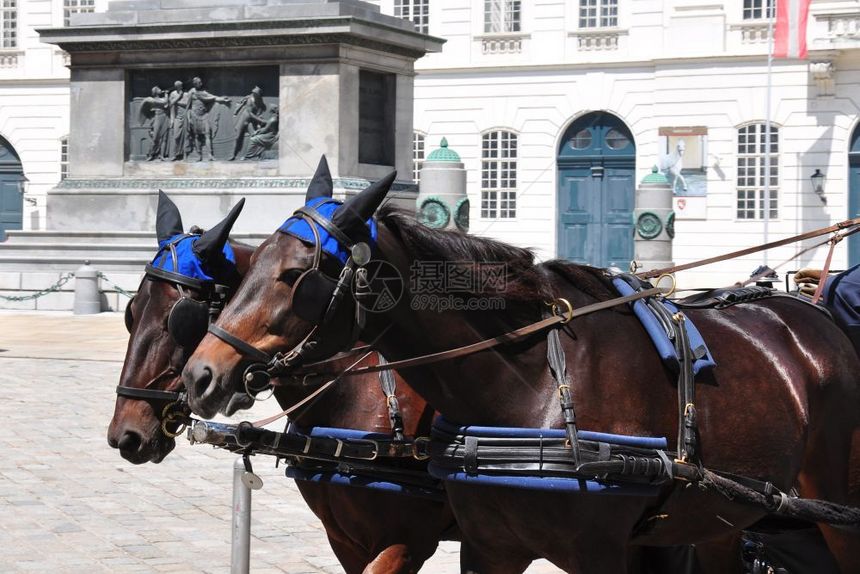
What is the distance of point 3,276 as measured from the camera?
23203mm

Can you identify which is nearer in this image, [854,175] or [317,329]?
[317,329]

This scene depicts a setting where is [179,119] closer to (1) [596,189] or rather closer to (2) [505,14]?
(1) [596,189]

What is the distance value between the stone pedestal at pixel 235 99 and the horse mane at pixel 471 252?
46.5ft

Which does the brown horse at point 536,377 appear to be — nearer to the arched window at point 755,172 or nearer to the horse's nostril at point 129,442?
the horse's nostril at point 129,442

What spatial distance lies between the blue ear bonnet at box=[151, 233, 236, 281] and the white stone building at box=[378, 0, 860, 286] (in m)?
31.0

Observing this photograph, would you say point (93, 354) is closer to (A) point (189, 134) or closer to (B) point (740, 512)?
(A) point (189, 134)

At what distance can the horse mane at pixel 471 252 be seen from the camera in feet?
15.8

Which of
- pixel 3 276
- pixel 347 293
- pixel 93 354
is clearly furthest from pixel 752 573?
pixel 3 276

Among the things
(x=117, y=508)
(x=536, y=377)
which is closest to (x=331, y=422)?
(x=536, y=377)

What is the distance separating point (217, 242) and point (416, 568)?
159cm

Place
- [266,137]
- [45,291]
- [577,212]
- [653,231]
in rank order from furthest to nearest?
[577,212] < [653,231] < [45,291] < [266,137]

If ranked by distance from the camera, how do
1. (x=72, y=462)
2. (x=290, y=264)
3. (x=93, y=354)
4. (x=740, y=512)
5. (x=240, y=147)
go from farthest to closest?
1. (x=240, y=147)
2. (x=93, y=354)
3. (x=72, y=462)
4. (x=740, y=512)
5. (x=290, y=264)

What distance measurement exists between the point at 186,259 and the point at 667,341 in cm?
215

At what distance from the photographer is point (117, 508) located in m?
8.81
